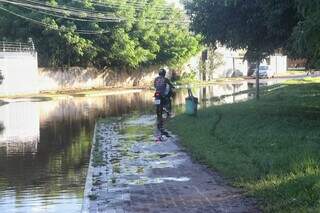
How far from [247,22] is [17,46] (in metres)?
35.0

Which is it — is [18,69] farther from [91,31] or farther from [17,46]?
[91,31]

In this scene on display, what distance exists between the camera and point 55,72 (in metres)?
51.3

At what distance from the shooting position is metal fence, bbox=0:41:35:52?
1837 inches

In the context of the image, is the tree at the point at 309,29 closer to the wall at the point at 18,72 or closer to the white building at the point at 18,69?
the white building at the point at 18,69

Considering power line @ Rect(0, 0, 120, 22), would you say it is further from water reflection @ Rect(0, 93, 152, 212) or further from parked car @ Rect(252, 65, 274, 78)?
water reflection @ Rect(0, 93, 152, 212)

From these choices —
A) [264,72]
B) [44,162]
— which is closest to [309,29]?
[44,162]

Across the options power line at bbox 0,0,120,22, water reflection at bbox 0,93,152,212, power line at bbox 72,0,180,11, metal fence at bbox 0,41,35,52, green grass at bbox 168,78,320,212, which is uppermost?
power line at bbox 72,0,180,11

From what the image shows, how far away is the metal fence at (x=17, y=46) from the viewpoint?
46.7m

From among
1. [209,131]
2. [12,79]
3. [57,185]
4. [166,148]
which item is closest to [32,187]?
[57,185]

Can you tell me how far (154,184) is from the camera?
31.1ft

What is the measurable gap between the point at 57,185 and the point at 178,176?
7.25ft

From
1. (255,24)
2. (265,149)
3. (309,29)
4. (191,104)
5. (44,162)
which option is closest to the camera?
(309,29)

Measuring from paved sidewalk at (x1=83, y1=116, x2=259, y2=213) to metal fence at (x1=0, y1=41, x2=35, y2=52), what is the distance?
34.2 m

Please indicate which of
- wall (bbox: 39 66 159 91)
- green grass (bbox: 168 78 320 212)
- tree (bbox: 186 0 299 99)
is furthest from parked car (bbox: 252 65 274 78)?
tree (bbox: 186 0 299 99)
